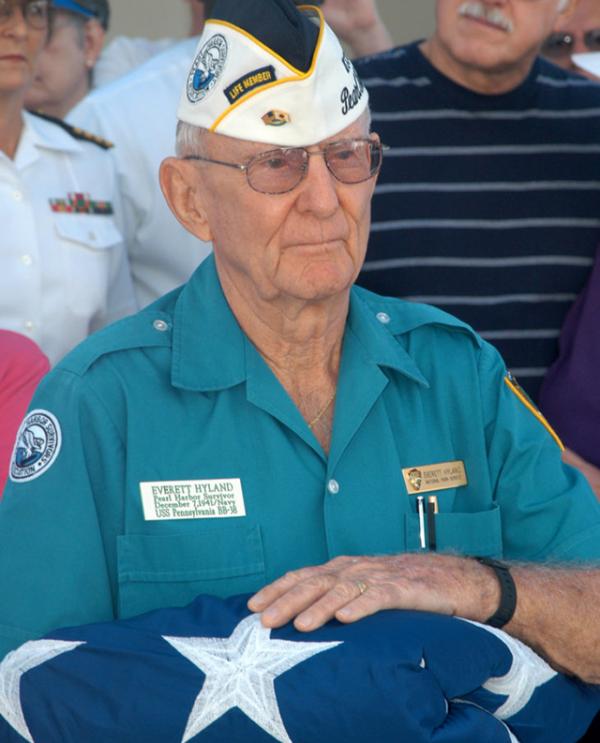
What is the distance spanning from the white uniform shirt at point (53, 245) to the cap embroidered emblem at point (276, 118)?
1.45 meters

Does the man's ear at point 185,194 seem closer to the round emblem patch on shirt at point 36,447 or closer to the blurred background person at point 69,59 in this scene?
the round emblem patch on shirt at point 36,447

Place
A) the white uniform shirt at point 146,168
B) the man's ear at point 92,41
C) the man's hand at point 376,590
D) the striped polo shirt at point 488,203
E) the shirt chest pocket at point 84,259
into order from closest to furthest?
1. the man's hand at point 376,590
2. the striped polo shirt at point 488,203
3. the shirt chest pocket at point 84,259
4. the white uniform shirt at point 146,168
5. the man's ear at point 92,41

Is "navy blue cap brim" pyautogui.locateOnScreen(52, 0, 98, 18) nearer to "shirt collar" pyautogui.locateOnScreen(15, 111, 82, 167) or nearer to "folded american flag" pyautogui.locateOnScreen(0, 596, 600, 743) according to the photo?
"shirt collar" pyautogui.locateOnScreen(15, 111, 82, 167)

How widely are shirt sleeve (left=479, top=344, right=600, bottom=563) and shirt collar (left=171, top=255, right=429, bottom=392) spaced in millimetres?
159

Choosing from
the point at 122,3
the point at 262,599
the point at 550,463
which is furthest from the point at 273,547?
the point at 122,3

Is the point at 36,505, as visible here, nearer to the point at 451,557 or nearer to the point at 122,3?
the point at 451,557

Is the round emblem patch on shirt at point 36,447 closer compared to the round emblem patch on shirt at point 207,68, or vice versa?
the round emblem patch on shirt at point 36,447

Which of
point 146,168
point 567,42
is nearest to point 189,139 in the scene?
point 146,168

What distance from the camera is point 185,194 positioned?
2.57 meters

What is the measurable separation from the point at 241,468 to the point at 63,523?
0.31 metres

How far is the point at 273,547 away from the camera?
2.33 m

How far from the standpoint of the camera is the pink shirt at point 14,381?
2996mm

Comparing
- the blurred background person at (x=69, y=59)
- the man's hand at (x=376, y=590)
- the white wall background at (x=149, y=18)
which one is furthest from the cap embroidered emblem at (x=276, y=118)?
the white wall background at (x=149, y=18)

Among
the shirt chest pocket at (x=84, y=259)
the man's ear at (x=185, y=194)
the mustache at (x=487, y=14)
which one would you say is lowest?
the shirt chest pocket at (x=84, y=259)
